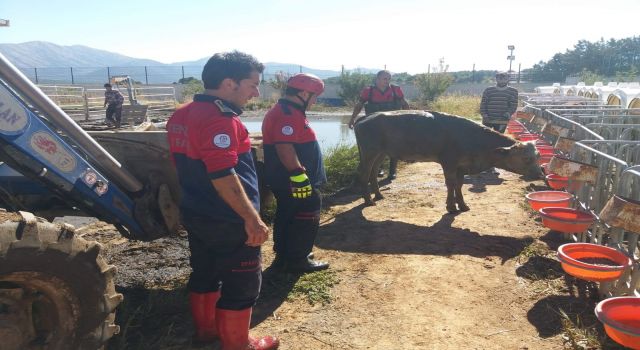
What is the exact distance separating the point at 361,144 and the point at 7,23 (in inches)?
203

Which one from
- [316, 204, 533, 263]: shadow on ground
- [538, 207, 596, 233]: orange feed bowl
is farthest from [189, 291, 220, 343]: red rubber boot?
[538, 207, 596, 233]: orange feed bowl

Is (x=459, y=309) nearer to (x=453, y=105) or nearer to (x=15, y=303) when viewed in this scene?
(x=15, y=303)

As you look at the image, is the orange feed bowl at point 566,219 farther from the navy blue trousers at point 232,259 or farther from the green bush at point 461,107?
the green bush at point 461,107

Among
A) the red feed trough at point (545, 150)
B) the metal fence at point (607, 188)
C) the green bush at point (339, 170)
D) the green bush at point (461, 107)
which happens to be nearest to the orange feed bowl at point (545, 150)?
the red feed trough at point (545, 150)

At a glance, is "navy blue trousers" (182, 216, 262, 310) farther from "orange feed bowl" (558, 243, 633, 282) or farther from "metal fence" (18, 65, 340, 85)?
"metal fence" (18, 65, 340, 85)

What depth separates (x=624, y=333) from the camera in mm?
2570

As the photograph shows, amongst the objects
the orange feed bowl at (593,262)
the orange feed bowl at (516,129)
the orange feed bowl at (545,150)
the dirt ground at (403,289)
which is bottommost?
the dirt ground at (403,289)

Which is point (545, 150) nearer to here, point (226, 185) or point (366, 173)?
point (366, 173)

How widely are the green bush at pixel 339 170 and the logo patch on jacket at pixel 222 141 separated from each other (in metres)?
5.82

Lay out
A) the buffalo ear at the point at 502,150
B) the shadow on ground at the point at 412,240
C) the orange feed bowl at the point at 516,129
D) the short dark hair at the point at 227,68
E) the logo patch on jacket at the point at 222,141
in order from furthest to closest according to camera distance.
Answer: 1. the orange feed bowl at the point at 516,129
2. the buffalo ear at the point at 502,150
3. the shadow on ground at the point at 412,240
4. the short dark hair at the point at 227,68
5. the logo patch on jacket at the point at 222,141

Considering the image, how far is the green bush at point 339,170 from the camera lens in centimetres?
865

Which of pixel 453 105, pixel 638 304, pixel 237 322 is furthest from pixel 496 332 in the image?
pixel 453 105

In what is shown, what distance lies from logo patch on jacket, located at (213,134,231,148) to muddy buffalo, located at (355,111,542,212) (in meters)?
4.79

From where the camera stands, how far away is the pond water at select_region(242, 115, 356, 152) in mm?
12711
